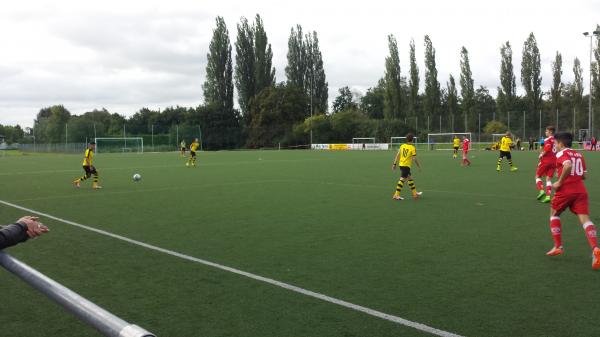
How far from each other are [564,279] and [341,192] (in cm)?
972

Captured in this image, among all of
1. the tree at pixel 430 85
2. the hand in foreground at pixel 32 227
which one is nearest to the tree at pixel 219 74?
the tree at pixel 430 85

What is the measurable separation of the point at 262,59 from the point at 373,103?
27394 mm

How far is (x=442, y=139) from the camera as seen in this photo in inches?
2456

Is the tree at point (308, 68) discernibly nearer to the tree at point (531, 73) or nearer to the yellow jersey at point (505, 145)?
the tree at point (531, 73)

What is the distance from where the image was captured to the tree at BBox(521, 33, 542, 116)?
67.1 meters

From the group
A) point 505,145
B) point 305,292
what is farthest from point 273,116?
point 305,292

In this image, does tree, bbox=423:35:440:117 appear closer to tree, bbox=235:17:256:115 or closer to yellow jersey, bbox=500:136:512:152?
tree, bbox=235:17:256:115

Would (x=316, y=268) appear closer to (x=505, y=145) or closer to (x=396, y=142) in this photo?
(x=505, y=145)

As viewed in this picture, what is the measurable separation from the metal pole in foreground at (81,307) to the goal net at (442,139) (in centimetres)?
5861

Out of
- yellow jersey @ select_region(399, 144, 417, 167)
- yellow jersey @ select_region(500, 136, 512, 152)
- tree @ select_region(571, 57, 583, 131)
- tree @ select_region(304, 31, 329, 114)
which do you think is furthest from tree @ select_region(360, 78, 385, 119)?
yellow jersey @ select_region(399, 144, 417, 167)

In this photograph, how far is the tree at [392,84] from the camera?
73375mm

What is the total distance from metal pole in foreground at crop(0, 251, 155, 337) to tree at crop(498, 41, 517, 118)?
2836 inches

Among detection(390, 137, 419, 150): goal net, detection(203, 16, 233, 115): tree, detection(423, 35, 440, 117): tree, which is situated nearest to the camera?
detection(390, 137, 419, 150): goal net

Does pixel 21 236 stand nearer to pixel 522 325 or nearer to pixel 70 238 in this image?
pixel 522 325
